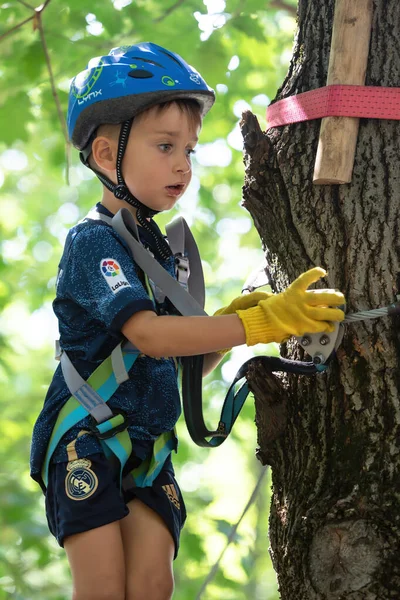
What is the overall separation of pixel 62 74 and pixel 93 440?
3573 mm

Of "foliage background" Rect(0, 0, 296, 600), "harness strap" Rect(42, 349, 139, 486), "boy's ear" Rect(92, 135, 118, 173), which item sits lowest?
"harness strap" Rect(42, 349, 139, 486)

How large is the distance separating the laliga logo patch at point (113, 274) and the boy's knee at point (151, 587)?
845 mm

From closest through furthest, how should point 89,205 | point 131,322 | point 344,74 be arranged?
point 131,322 < point 344,74 < point 89,205

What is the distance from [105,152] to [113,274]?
1.80 ft

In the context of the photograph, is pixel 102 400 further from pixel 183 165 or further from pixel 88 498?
pixel 183 165

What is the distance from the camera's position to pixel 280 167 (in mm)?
2514

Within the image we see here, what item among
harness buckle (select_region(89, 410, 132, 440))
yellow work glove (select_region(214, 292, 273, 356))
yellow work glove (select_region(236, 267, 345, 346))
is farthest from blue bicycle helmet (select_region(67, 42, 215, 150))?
harness buckle (select_region(89, 410, 132, 440))

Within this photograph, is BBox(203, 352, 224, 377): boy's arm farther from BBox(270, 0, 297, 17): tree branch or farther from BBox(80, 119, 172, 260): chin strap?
BBox(270, 0, 297, 17): tree branch

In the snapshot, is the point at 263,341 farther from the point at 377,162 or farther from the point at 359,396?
the point at 377,162

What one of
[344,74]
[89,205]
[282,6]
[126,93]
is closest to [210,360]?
[126,93]

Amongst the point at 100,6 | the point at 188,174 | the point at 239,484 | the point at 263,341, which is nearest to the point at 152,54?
the point at 188,174

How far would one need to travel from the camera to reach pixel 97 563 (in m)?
2.23

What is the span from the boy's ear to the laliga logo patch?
0.44m

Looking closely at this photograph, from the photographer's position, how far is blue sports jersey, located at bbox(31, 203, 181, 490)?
2.26 metres
